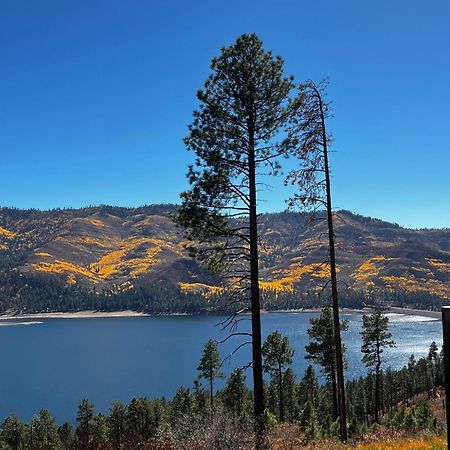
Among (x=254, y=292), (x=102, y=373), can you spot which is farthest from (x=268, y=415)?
(x=102, y=373)

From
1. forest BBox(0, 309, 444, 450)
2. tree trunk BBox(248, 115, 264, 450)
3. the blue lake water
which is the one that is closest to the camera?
forest BBox(0, 309, 444, 450)

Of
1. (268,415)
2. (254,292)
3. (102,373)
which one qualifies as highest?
(254,292)

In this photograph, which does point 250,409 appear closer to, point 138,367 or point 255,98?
point 255,98

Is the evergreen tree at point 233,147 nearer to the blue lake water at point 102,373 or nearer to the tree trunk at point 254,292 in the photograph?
the tree trunk at point 254,292

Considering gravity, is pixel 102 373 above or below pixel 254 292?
below

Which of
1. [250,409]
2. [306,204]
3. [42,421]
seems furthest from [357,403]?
[306,204]

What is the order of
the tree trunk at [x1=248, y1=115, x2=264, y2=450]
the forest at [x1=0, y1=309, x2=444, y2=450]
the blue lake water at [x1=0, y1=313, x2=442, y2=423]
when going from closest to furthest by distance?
the forest at [x1=0, y1=309, x2=444, y2=450] < the tree trunk at [x1=248, y1=115, x2=264, y2=450] < the blue lake water at [x1=0, y1=313, x2=442, y2=423]

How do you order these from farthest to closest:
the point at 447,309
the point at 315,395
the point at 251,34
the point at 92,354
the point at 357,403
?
the point at 92,354 < the point at 357,403 < the point at 315,395 < the point at 251,34 < the point at 447,309

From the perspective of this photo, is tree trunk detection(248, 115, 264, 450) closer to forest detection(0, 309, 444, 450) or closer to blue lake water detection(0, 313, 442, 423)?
forest detection(0, 309, 444, 450)

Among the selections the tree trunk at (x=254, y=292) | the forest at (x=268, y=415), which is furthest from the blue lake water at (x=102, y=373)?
the tree trunk at (x=254, y=292)

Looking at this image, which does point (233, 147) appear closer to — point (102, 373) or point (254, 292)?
point (254, 292)

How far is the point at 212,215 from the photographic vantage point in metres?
16.8

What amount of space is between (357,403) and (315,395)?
537 inches

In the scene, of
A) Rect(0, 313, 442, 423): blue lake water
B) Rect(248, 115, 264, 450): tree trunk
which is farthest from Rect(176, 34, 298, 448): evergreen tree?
Rect(0, 313, 442, 423): blue lake water
